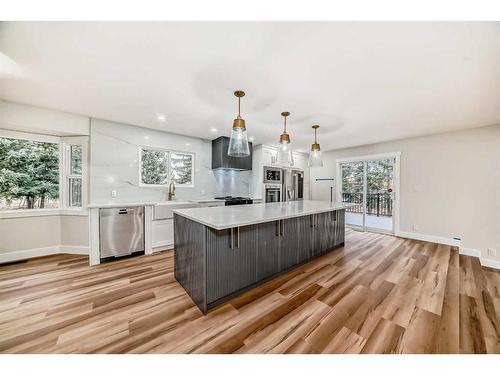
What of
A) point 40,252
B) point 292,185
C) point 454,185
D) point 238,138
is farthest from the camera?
point 292,185

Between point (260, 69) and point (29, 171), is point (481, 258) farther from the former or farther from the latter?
point (29, 171)

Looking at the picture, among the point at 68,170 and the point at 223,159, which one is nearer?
the point at 68,170

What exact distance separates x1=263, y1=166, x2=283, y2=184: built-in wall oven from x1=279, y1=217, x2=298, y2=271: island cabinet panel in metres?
2.41

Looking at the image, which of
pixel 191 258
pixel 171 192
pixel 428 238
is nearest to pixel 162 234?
pixel 171 192

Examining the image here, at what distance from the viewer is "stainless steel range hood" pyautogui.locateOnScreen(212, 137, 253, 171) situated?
4277 millimetres

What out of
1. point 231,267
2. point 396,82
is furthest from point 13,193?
point 396,82

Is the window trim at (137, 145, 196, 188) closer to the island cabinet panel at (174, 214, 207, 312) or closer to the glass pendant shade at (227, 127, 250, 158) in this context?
the island cabinet panel at (174, 214, 207, 312)

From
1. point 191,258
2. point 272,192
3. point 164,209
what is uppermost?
point 272,192

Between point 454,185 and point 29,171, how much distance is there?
7.70 meters

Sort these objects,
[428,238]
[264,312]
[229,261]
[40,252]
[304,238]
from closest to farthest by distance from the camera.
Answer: [264,312]
[229,261]
[304,238]
[40,252]
[428,238]

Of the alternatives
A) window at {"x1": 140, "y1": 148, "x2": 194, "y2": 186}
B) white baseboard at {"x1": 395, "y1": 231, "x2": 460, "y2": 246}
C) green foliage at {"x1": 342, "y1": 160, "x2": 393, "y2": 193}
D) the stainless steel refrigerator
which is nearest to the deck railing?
green foliage at {"x1": 342, "y1": 160, "x2": 393, "y2": 193}

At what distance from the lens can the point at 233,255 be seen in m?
1.90

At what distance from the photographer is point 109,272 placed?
2.57 meters
